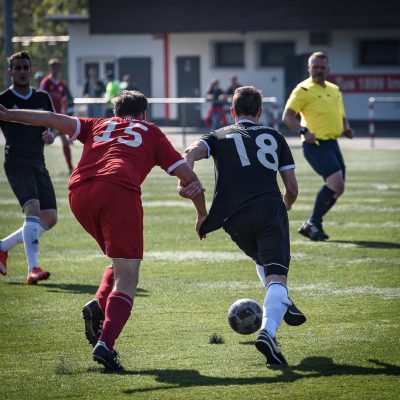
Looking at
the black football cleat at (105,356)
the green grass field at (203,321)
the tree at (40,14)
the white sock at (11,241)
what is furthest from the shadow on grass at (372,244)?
the tree at (40,14)

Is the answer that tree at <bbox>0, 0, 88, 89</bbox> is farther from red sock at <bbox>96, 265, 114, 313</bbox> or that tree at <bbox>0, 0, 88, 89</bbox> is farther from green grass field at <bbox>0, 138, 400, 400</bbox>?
red sock at <bbox>96, 265, 114, 313</bbox>

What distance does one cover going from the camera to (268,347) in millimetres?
7043

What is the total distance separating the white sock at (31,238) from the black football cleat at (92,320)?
11.1 ft

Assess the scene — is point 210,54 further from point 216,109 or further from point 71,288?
point 71,288

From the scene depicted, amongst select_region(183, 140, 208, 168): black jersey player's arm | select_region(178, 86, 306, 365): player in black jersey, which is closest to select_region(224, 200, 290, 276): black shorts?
select_region(178, 86, 306, 365): player in black jersey

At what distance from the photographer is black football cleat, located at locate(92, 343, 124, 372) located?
6.98 metres

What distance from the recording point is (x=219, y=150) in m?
7.77

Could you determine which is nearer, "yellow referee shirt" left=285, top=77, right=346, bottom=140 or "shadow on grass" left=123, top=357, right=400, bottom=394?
"shadow on grass" left=123, top=357, right=400, bottom=394

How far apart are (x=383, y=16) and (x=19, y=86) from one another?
27384 mm

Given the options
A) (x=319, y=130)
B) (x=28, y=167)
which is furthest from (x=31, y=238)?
(x=319, y=130)

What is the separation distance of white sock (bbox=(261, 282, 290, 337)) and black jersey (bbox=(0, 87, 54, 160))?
14.2 feet

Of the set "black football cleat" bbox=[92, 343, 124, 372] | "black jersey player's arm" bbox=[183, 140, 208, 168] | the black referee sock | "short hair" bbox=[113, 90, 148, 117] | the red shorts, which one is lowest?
the black referee sock

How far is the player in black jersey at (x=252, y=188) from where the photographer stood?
24.8ft

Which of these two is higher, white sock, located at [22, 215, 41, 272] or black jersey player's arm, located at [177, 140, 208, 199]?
black jersey player's arm, located at [177, 140, 208, 199]
